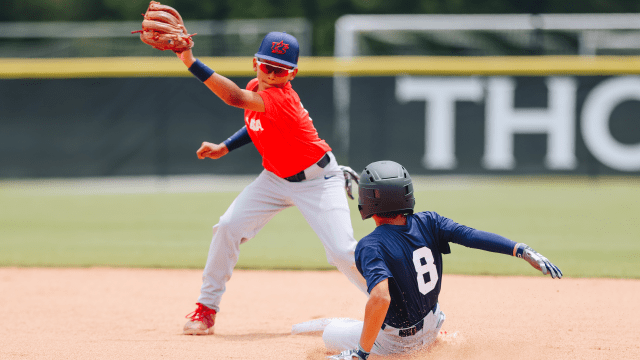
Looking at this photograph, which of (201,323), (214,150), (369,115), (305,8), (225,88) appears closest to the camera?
(225,88)

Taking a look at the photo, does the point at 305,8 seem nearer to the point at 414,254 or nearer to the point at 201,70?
the point at 201,70

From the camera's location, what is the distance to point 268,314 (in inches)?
186

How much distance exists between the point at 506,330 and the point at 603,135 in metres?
9.05

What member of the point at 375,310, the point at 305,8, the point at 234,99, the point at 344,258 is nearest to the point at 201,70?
the point at 234,99

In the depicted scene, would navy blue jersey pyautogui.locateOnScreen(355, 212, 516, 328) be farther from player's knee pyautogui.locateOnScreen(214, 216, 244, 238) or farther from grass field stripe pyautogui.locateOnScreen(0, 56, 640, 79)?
grass field stripe pyautogui.locateOnScreen(0, 56, 640, 79)

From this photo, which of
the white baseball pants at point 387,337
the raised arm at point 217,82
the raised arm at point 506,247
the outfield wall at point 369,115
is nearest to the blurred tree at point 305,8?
the outfield wall at point 369,115

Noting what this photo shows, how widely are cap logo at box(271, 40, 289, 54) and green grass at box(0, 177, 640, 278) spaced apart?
2.83 m

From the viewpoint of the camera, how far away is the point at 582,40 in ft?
45.7

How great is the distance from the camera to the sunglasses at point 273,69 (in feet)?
13.1

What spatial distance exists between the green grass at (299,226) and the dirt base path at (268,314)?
0.50 m

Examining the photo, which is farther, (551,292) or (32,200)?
(32,200)

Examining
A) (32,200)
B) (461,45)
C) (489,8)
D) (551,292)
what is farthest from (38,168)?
(489,8)

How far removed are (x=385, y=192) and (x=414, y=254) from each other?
32 centimetres

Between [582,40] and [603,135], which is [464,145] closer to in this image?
[603,135]
